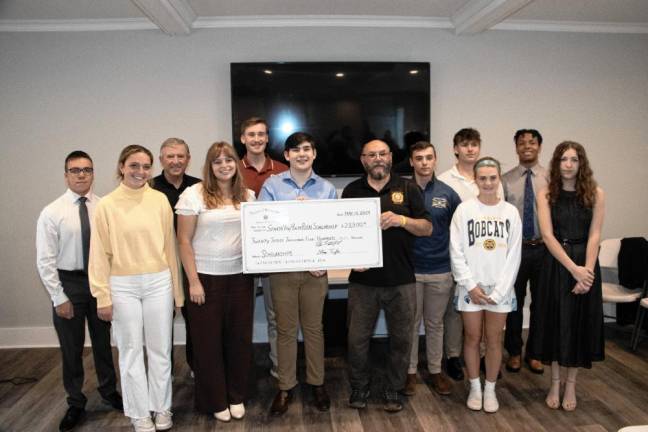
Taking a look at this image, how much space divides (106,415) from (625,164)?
15.7ft

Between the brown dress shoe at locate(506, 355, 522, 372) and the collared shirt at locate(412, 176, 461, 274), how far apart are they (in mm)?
1001

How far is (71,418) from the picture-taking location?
2742 mm

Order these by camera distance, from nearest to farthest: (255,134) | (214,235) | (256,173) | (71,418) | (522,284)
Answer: (214,235) → (71,418) → (255,134) → (256,173) → (522,284)

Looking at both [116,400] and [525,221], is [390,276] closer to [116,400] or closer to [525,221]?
[525,221]

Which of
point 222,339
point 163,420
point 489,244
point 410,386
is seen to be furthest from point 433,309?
point 163,420

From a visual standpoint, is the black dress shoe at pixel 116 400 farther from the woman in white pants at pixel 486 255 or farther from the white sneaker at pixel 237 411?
the woman in white pants at pixel 486 255

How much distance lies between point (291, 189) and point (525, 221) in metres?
1.71

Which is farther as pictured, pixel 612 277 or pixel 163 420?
pixel 612 277

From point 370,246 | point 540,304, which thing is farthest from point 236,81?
point 540,304

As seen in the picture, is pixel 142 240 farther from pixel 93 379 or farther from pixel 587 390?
pixel 587 390

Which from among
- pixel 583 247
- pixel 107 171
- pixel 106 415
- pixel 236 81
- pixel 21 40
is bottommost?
pixel 106 415

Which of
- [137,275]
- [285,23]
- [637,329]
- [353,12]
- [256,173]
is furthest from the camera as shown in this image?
[285,23]

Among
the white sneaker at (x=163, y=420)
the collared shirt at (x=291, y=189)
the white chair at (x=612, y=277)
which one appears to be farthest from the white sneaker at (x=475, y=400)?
the white sneaker at (x=163, y=420)

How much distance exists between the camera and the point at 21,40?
3.93m
